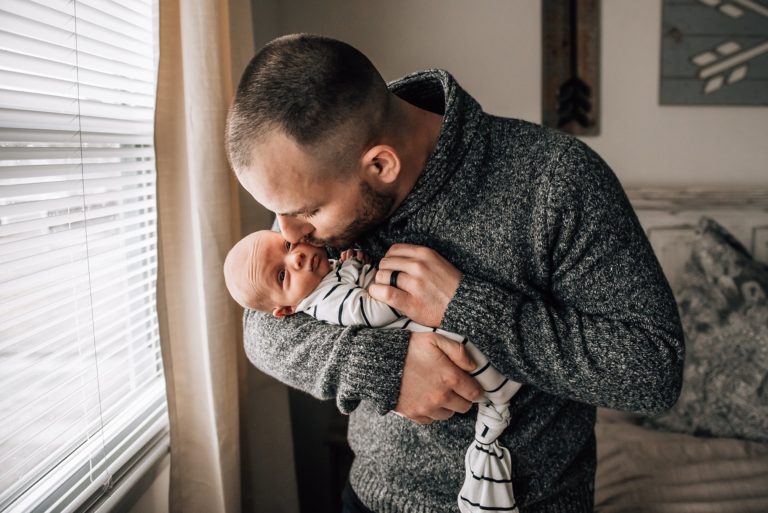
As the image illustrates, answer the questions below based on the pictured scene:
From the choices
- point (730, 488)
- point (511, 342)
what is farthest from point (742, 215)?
point (511, 342)

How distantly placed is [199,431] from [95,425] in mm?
279

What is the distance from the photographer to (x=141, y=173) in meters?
1.64

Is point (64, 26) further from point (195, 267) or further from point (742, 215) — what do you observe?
point (742, 215)

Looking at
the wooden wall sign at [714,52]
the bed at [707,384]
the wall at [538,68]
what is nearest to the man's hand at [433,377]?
the bed at [707,384]

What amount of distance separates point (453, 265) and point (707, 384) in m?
1.44

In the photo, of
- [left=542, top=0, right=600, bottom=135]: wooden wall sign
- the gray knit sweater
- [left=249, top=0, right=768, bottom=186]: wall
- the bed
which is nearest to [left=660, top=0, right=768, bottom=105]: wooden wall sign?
[left=249, top=0, right=768, bottom=186]: wall

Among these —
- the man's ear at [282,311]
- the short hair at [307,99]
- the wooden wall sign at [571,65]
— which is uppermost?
the wooden wall sign at [571,65]

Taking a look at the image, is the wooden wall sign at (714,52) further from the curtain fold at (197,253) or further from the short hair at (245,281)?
the short hair at (245,281)

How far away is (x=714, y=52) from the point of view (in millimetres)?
2338

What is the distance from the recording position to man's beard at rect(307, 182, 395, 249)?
101 centimetres

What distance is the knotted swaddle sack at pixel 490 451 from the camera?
99 centimetres

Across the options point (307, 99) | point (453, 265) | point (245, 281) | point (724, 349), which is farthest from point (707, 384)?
point (307, 99)

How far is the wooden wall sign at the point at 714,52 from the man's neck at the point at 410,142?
1.72 metres

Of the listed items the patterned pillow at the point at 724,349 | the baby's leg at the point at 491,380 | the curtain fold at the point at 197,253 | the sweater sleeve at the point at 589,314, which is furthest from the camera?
the patterned pillow at the point at 724,349
